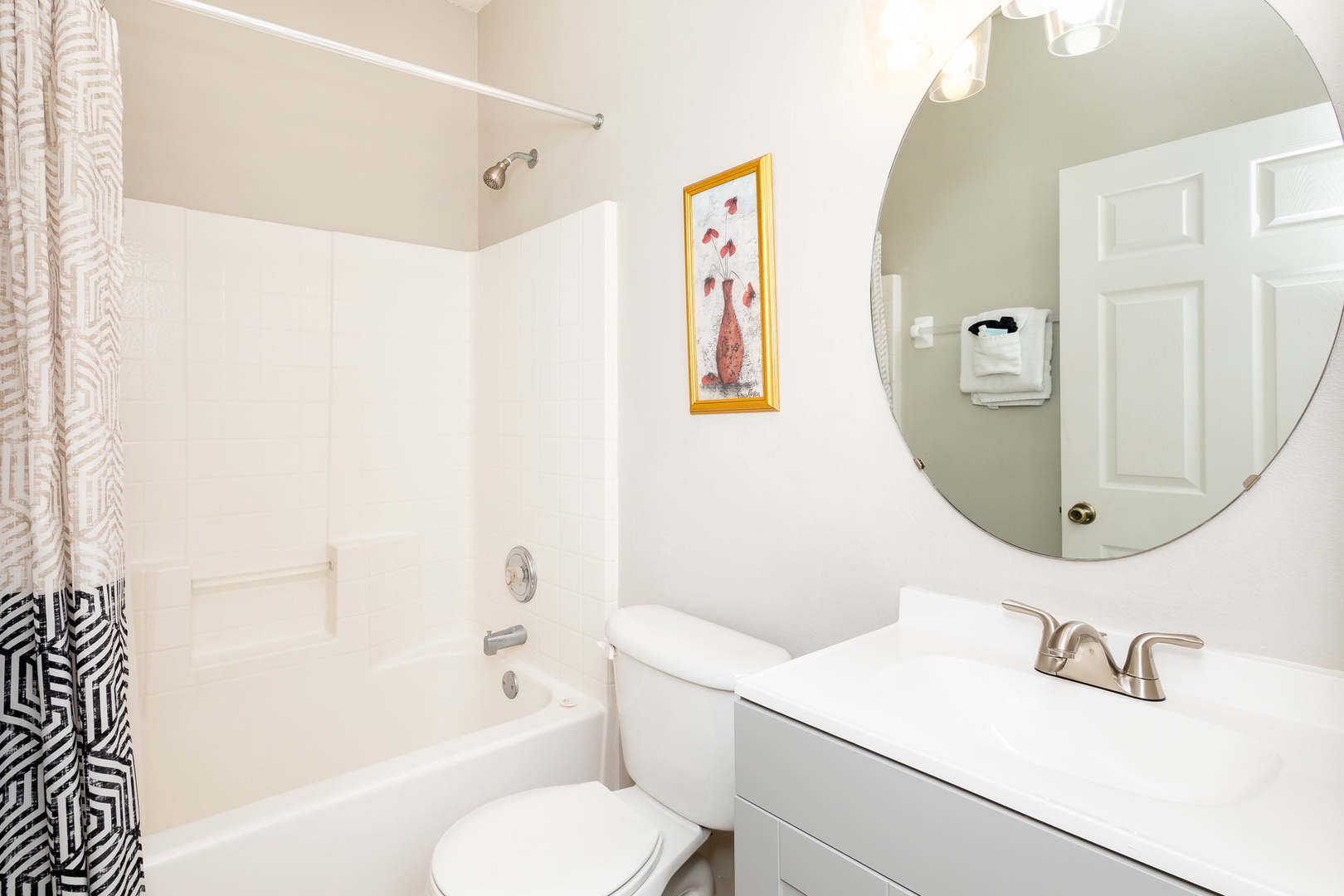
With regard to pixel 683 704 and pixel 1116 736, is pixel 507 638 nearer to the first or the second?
pixel 683 704

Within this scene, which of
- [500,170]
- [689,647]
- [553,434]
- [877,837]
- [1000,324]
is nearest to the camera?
[877,837]

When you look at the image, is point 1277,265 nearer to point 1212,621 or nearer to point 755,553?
point 1212,621

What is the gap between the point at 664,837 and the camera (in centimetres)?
133

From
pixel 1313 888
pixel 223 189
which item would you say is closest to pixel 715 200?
pixel 1313 888

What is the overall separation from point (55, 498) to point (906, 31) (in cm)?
165

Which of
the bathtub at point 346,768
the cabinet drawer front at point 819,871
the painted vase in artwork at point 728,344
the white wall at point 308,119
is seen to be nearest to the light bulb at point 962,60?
the painted vase in artwork at point 728,344

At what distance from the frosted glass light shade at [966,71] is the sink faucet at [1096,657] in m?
0.84

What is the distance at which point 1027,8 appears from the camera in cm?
108

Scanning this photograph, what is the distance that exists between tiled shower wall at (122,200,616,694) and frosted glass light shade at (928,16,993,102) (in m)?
0.93

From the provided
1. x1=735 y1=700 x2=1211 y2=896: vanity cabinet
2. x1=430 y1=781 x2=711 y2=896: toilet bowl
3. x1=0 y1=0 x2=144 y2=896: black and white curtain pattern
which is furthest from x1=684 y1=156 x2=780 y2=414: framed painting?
x1=0 y1=0 x2=144 y2=896: black and white curtain pattern

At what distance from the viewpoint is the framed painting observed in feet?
4.82

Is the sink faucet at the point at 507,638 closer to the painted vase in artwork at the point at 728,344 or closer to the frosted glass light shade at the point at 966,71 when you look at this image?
the painted vase in artwork at the point at 728,344

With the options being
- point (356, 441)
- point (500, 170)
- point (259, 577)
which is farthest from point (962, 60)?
point (259, 577)

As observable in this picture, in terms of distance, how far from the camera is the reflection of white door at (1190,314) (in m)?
0.85
